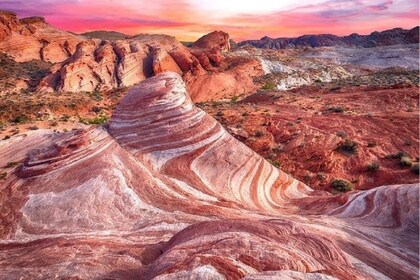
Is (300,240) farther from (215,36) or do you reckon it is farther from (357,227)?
(215,36)

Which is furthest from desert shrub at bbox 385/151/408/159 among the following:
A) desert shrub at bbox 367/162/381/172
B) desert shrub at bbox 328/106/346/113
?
desert shrub at bbox 328/106/346/113

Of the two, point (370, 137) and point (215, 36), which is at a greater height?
point (215, 36)

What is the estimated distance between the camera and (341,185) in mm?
21203

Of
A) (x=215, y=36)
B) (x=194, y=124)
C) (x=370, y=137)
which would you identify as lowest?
(x=370, y=137)

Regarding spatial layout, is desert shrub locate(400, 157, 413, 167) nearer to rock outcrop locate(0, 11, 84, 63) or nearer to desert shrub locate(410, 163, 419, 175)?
desert shrub locate(410, 163, 419, 175)

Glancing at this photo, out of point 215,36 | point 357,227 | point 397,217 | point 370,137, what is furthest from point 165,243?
point 215,36

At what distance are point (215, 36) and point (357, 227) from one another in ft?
305

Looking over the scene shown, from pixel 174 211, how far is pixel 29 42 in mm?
78381

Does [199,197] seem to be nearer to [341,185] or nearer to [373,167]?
[341,185]

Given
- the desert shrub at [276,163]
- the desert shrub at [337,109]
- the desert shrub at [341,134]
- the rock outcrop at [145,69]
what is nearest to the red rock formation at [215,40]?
the rock outcrop at [145,69]

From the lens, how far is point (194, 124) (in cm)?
1495

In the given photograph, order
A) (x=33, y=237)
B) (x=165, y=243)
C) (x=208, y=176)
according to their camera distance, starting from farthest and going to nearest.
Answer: (x=208, y=176), (x=33, y=237), (x=165, y=243)

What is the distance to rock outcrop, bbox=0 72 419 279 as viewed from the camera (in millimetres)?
6918

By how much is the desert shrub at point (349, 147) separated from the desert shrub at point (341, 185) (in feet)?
17.2
